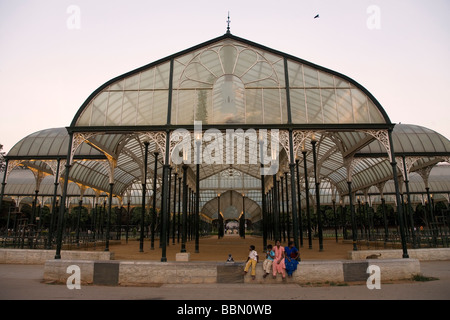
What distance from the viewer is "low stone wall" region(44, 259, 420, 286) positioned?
1024cm

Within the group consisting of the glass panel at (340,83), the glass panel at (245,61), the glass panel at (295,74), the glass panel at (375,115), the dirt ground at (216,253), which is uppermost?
the glass panel at (245,61)

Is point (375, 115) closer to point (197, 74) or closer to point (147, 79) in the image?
point (197, 74)

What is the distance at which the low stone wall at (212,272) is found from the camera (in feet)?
33.6

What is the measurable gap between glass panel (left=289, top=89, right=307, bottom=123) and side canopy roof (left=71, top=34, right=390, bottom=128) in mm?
50

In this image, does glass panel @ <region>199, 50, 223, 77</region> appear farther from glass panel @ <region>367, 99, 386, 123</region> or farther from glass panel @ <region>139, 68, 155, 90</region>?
glass panel @ <region>367, 99, 386, 123</region>

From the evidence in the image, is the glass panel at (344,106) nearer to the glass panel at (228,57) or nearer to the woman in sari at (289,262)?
the glass panel at (228,57)

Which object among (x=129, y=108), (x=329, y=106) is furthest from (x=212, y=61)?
(x=329, y=106)

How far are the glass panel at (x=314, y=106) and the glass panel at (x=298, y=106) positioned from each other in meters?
0.26

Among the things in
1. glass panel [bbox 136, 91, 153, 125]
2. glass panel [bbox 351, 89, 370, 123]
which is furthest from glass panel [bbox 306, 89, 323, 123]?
glass panel [bbox 136, 91, 153, 125]

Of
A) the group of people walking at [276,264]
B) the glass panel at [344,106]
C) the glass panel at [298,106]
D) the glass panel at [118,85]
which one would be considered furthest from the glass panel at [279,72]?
the group of people walking at [276,264]

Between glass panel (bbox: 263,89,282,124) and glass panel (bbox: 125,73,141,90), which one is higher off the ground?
glass panel (bbox: 125,73,141,90)

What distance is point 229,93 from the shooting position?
1523 cm

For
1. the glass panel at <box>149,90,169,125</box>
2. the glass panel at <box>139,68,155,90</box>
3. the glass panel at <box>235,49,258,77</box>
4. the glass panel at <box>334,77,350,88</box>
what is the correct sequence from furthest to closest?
the glass panel at <box>235,49,258,77</box>
the glass panel at <box>139,68,155,90</box>
the glass panel at <box>334,77,350,88</box>
the glass panel at <box>149,90,169,125</box>
